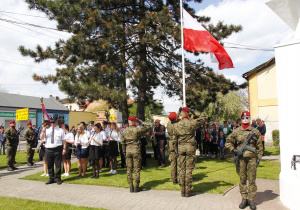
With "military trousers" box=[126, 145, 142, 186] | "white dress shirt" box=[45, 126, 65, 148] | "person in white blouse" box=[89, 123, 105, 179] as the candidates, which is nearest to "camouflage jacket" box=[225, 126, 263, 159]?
"military trousers" box=[126, 145, 142, 186]

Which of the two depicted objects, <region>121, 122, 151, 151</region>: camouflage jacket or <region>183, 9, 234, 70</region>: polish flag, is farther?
<region>183, 9, 234, 70</region>: polish flag

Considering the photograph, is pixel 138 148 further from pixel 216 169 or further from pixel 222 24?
pixel 222 24

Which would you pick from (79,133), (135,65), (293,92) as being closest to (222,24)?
(135,65)

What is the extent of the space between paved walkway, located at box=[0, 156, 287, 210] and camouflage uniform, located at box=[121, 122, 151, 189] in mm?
469

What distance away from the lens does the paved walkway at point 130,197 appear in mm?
5465

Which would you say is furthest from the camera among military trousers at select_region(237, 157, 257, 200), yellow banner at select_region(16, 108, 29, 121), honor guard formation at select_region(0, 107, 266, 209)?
yellow banner at select_region(16, 108, 29, 121)

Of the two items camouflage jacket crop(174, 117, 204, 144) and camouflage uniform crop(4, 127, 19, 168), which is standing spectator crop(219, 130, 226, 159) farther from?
camouflage uniform crop(4, 127, 19, 168)

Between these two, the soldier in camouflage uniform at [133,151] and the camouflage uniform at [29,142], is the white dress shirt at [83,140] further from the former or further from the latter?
the camouflage uniform at [29,142]

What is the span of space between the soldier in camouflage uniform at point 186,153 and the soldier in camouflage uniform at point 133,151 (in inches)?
45.3

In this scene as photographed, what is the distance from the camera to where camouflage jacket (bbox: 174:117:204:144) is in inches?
243

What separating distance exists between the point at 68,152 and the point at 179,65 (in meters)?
7.51

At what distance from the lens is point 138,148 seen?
6758 mm

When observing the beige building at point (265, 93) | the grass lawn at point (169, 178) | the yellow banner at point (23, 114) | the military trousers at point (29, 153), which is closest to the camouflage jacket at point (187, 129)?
the grass lawn at point (169, 178)

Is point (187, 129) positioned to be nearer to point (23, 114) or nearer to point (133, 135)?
point (133, 135)
